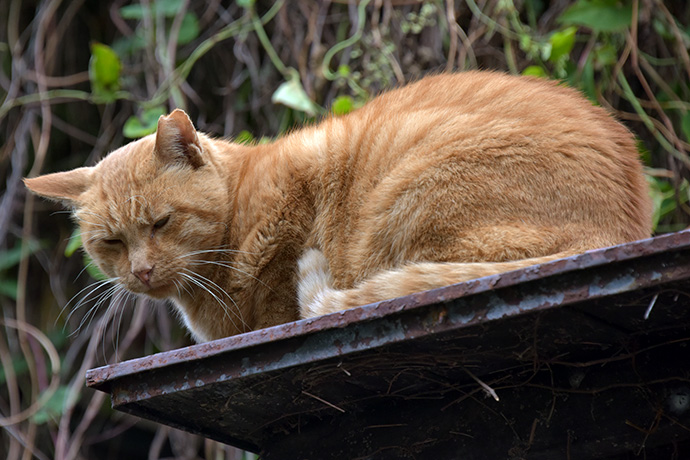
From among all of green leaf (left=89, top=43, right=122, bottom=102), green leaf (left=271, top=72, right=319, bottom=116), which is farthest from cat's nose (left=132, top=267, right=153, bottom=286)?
green leaf (left=89, top=43, right=122, bottom=102)

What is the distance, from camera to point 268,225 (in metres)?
2.16

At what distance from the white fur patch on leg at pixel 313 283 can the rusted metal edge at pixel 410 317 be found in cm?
29

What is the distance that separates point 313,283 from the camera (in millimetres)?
2000

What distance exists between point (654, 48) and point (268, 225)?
210 cm

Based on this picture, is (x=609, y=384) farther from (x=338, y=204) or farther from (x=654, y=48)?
(x=654, y=48)

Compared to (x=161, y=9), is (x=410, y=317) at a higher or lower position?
lower

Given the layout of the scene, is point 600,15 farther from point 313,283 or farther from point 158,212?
point 158,212

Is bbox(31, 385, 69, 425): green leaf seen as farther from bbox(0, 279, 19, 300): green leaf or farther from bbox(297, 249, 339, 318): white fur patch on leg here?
bbox(297, 249, 339, 318): white fur patch on leg

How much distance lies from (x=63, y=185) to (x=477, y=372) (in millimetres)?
1594

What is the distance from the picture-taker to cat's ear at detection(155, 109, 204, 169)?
2.29m

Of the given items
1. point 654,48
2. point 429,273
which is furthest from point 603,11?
point 429,273

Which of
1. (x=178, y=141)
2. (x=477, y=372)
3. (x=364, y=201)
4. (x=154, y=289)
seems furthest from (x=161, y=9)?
(x=477, y=372)

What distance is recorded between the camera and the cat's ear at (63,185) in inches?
97.2

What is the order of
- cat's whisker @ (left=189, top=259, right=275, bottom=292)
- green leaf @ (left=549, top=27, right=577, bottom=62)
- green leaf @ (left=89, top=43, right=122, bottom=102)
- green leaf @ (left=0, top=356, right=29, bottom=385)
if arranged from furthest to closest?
green leaf @ (left=0, top=356, right=29, bottom=385)
green leaf @ (left=89, top=43, right=122, bottom=102)
green leaf @ (left=549, top=27, right=577, bottom=62)
cat's whisker @ (left=189, top=259, right=275, bottom=292)
